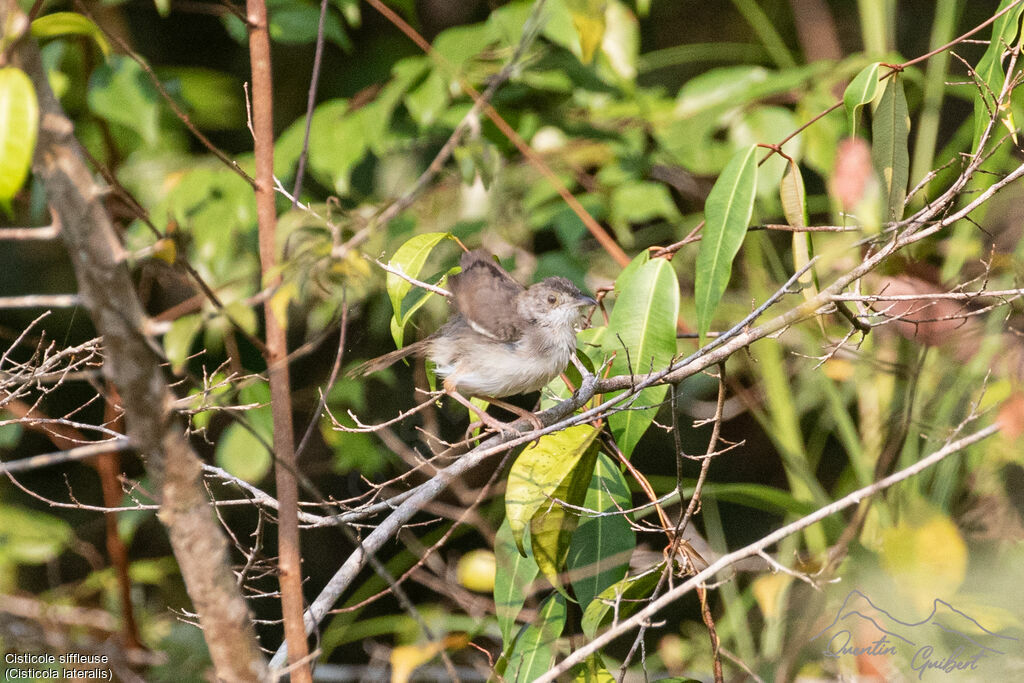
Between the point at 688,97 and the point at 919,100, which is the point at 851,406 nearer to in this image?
the point at 919,100

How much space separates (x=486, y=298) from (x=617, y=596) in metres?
1.14

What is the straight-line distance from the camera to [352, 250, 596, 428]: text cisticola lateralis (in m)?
2.48

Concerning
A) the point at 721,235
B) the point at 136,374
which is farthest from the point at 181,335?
the point at 721,235

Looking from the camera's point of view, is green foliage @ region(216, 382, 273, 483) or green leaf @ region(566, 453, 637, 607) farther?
green foliage @ region(216, 382, 273, 483)

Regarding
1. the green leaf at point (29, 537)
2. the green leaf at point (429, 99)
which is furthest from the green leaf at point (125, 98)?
the green leaf at point (29, 537)

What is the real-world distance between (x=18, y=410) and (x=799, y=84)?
2.98 metres

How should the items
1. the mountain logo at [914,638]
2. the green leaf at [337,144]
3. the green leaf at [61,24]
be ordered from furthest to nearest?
1. the green leaf at [337,144]
2. the mountain logo at [914,638]
3. the green leaf at [61,24]

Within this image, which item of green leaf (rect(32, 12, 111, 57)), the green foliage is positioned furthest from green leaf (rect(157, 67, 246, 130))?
green leaf (rect(32, 12, 111, 57))

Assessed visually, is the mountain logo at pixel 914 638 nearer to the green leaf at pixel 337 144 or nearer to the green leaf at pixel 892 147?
the green leaf at pixel 892 147

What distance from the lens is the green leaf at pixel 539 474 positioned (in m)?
1.69

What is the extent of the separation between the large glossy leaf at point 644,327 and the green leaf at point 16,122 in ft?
3.63

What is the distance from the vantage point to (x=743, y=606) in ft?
10.8

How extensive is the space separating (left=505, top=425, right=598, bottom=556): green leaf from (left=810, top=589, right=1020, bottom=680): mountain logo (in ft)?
4.94

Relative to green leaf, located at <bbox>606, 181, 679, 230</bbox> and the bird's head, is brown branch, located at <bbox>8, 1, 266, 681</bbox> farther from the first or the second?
green leaf, located at <bbox>606, 181, 679, 230</bbox>
